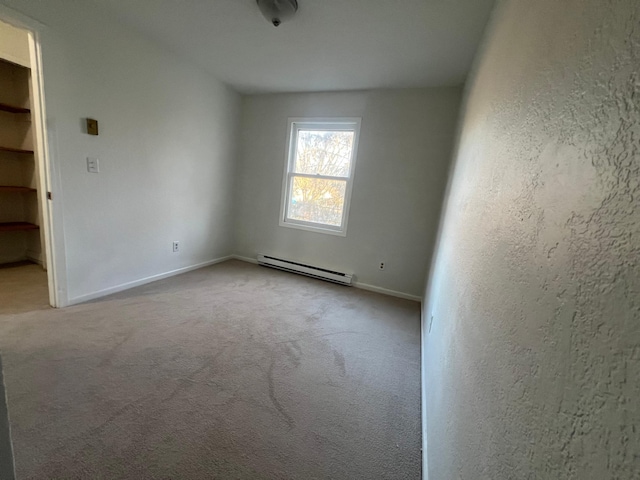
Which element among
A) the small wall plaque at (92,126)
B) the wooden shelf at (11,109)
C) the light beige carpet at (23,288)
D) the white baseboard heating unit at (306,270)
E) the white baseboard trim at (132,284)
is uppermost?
the wooden shelf at (11,109)

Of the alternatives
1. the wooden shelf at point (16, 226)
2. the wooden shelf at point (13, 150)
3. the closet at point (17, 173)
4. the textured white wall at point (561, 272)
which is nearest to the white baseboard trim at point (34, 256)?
the closet at point (17, 173)

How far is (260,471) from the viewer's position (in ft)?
3.67

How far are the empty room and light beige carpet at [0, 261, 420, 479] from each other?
1 cm

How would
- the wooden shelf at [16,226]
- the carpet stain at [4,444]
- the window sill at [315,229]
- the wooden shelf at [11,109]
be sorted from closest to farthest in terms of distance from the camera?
1. the carpet stain at [4,444]
2. the wooden shelf at [11,109]
3. the wooden shelf at [16,226]
4. the window sill at [315,229]

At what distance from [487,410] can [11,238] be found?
15.5 ft

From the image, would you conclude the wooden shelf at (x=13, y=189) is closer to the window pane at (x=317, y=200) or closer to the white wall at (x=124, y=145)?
the white wall at (x=124, y=145)

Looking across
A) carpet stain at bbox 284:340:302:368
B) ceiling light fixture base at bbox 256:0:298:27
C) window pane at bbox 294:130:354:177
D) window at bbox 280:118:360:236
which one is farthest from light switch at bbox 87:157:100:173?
carpet stain at bbox 284:340:302:368

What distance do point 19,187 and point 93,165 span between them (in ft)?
5.09

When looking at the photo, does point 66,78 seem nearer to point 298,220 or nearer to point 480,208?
point 298,220

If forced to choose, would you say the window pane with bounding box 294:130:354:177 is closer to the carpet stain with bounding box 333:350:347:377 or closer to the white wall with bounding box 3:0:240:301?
the white wall with bounding box 3:0:240:301

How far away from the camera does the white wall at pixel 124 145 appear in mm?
2033

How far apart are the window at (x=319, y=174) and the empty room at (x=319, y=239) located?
32 mm

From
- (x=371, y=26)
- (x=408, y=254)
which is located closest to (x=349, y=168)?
(x=408, y=254)

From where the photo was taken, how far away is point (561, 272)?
0.42 m
